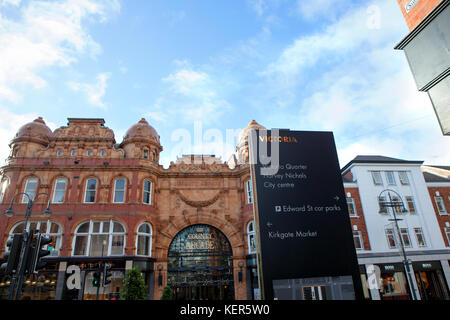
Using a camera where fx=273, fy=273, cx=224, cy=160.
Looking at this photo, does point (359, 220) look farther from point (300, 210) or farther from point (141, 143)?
point (300, 210)

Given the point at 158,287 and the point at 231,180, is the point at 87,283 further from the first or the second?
the point at 231,180

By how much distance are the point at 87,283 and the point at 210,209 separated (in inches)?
461

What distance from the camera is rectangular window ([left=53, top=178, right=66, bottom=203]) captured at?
Answer: 24413 millimetres

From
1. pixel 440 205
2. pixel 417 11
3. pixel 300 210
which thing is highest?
pixel 440 205

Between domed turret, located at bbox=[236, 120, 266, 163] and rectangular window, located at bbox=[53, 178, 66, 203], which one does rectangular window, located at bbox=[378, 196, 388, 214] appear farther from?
rectangular window, located at bbox=[53, 178, 66, 203]

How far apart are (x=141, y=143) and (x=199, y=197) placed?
313 inches

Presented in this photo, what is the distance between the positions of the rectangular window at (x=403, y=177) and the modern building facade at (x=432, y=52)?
26800 mm

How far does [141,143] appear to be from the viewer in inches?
1076

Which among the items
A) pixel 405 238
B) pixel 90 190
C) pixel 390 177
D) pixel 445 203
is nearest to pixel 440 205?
pixel 445 203

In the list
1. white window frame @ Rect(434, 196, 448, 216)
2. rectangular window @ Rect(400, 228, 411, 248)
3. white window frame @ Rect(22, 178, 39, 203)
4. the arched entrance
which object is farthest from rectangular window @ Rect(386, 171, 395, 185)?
white window frame @ Rect(22, 178, 39, 203)

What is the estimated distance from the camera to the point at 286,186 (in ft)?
22.8

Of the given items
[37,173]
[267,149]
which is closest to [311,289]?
[267,149]

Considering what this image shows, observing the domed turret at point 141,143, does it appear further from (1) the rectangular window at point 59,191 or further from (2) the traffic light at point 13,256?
(2) the traffic light at point 13,256

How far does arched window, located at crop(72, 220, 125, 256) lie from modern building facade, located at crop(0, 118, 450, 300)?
0.28 ft
